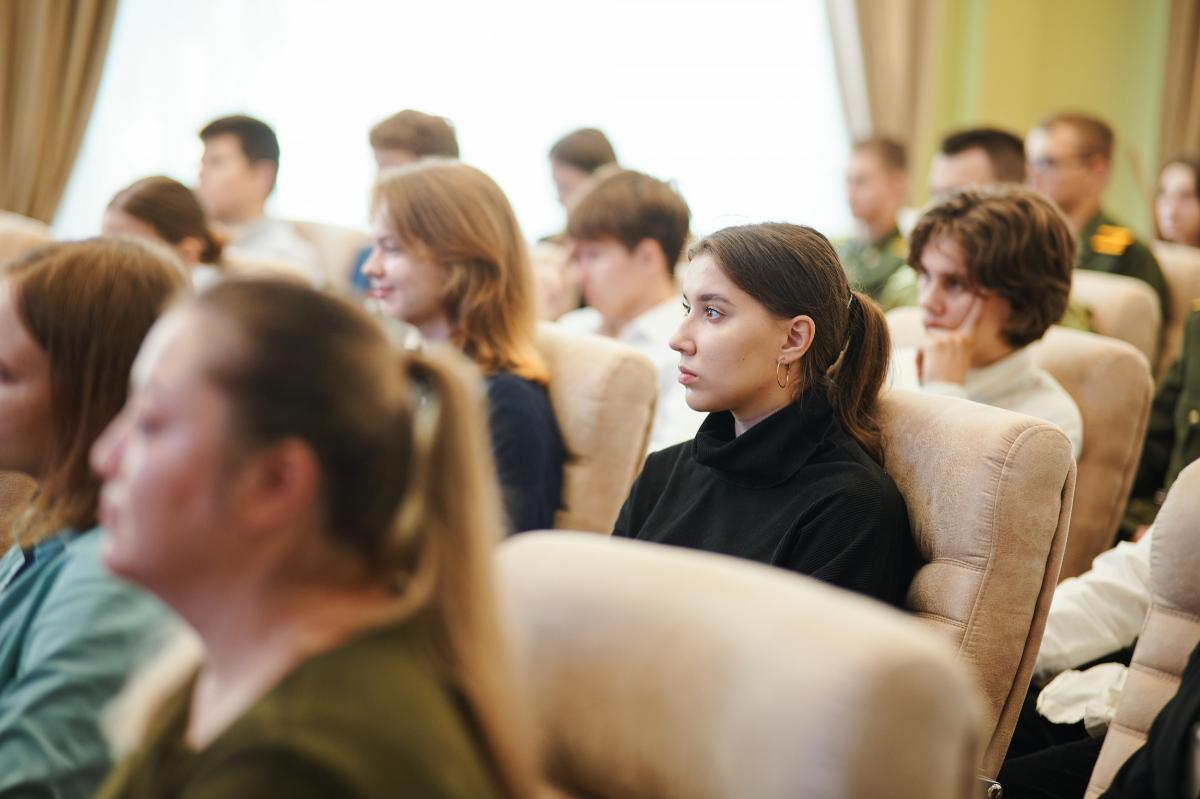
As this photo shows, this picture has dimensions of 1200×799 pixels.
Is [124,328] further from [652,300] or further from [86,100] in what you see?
[86,100]

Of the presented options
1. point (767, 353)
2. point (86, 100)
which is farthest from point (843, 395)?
point (86, 100)

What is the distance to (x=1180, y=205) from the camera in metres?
4.65

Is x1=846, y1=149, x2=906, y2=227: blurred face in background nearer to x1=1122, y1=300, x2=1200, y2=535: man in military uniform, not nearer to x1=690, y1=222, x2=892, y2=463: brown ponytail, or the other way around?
x1=1122, y1=300, x2=1200, y2=535: man in military uniform

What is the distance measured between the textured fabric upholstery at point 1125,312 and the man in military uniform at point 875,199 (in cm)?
149

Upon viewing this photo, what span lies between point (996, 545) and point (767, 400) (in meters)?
0.41

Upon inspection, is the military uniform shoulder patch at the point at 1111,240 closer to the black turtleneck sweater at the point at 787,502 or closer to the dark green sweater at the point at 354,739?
the black turtleneck sweater at the point at 787,502

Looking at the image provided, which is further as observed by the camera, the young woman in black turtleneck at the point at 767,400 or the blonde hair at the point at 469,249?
the blonde hair at the point at 469,249

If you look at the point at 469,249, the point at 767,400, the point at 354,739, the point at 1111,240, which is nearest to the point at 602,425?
the point at 469,249

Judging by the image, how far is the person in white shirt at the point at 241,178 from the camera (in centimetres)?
467

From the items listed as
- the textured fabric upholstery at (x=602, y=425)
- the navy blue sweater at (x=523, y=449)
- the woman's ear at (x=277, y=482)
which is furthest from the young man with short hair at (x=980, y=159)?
the woman's ear at (x=277, y=482)

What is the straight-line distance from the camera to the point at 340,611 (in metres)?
0.92

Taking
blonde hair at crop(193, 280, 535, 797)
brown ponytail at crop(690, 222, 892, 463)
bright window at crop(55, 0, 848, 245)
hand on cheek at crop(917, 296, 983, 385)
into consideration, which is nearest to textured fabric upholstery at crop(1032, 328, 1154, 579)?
hand on cheek at crop(917, 296, 983, 385)

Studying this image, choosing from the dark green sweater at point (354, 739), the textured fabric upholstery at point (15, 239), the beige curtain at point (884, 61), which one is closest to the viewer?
the dark green sweater at point (354, 739)

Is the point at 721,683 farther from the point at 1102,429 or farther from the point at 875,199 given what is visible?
the point at 875,199
